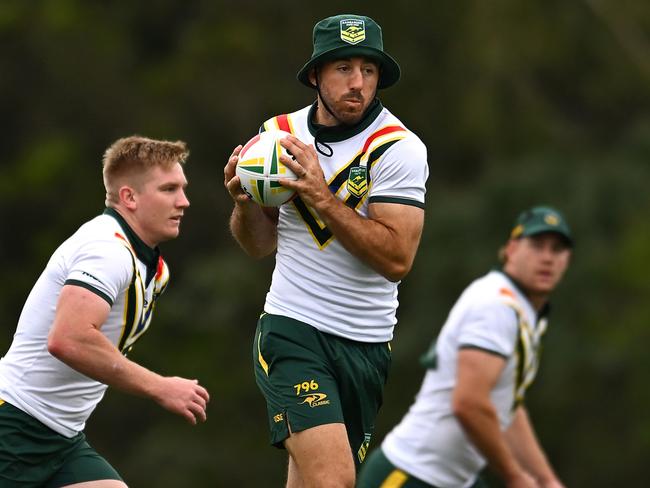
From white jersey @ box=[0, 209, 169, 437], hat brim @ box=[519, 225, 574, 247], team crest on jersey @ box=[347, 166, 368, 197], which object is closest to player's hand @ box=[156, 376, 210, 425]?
white jersey @ box=[0, 209, 169, 437]

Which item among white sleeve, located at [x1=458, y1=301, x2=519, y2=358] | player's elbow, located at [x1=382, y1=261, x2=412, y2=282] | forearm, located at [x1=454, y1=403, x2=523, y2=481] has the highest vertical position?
player's elbow, located at [x1=382, y1=261, x2=412, y2=282]

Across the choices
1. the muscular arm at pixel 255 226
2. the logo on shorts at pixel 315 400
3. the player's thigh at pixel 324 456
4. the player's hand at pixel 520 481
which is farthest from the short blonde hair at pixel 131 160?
the player's hand at pixel 520 481

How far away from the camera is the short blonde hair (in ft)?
24.6

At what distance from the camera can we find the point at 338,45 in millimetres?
7043

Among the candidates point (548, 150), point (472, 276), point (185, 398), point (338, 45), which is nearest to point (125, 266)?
point (185, 398)

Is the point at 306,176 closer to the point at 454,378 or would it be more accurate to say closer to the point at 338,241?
the point at 338,241

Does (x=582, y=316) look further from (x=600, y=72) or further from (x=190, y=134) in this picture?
(x=190, y=134)

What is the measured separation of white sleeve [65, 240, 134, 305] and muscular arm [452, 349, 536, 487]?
6.49ft

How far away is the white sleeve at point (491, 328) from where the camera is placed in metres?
8.21

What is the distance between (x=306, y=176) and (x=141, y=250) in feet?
3.21

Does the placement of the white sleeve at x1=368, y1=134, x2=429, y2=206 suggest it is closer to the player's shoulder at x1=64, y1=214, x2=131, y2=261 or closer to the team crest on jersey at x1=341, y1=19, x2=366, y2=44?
the team crest on jersey at x1=341, y1=19, x2=366, y2=44

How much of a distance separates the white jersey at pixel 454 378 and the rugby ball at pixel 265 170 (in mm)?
1691

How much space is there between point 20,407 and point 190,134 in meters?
19.6

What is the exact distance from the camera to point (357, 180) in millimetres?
7035
